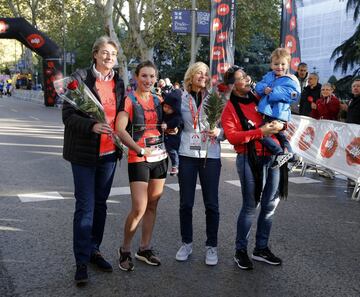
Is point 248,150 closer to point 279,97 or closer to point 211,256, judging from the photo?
point 279,97

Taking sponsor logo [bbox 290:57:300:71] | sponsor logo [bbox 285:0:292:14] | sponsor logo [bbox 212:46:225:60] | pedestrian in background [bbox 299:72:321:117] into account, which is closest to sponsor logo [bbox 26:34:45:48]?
sponsor logo [bbox 212:46:225:60]

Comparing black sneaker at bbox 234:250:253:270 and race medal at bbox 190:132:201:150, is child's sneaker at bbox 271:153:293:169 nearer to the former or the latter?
race medal at bbox 190:132:201:150

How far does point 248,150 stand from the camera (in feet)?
14.2

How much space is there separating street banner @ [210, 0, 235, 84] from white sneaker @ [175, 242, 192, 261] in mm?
13238

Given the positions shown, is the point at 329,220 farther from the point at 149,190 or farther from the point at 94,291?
the point at 94,291

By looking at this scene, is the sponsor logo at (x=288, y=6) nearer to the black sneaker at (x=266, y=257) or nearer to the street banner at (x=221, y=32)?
the street banner at (x=221, y=32)

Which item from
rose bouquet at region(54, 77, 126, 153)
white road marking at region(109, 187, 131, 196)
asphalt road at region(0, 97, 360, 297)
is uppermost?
rose bouquet at region(54, 77, 126, 153)

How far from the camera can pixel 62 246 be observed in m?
4.88

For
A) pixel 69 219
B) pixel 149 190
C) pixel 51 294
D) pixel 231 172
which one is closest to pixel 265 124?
pixel 149 190

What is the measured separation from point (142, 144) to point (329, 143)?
582 centimetres

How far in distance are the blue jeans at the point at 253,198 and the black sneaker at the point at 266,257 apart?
0.05 metres

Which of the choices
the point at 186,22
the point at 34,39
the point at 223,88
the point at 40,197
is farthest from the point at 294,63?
the point at 34,39

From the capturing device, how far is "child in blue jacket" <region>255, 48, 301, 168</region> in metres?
4.17

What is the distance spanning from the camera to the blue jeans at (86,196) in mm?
3930
